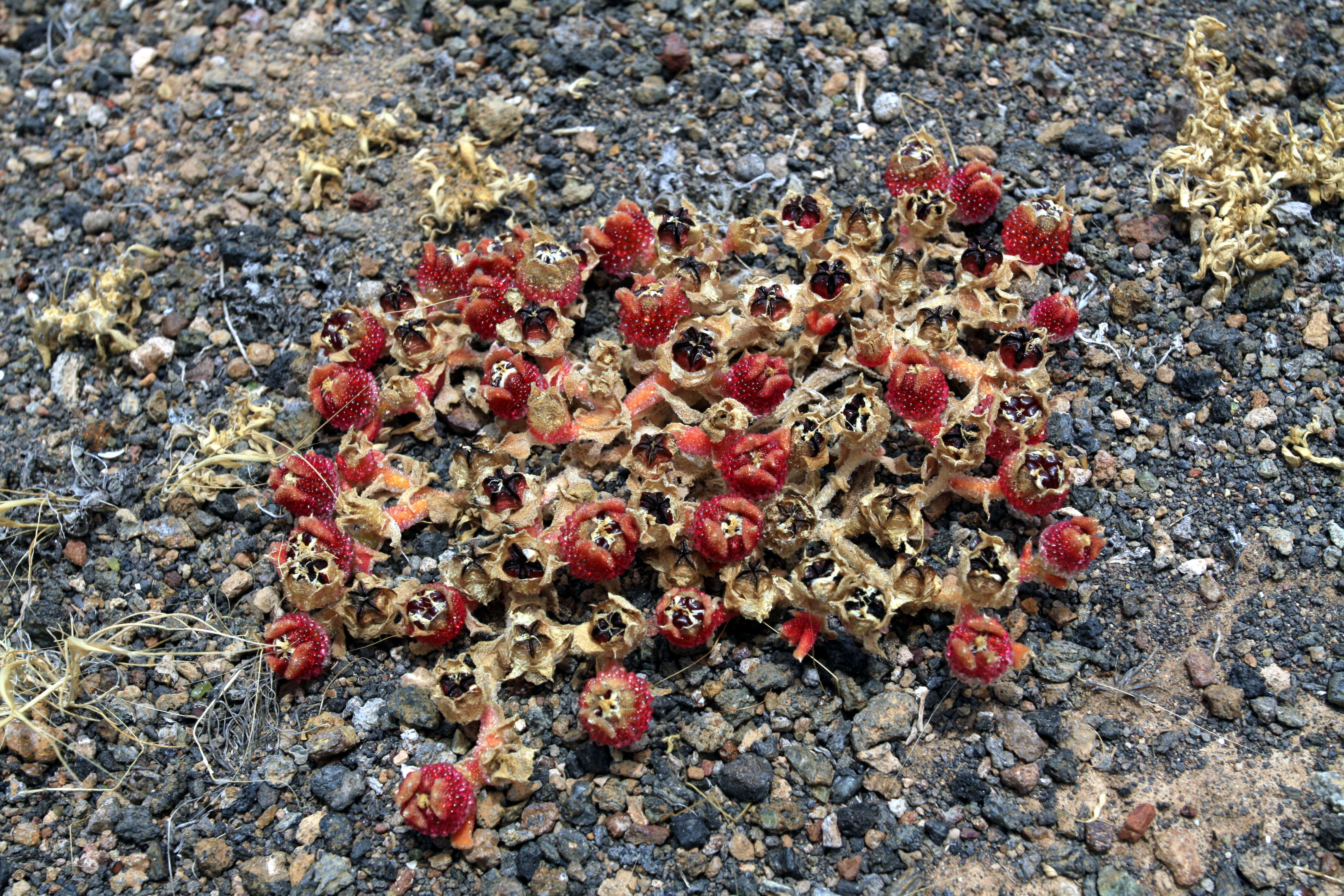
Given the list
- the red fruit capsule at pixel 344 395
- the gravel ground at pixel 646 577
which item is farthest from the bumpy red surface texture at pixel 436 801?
the red fruit capsule at pixel 344 395

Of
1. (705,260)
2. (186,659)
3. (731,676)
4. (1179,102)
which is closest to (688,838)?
(731,676)

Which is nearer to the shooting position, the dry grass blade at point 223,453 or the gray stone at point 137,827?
the gray stone at point 137,827

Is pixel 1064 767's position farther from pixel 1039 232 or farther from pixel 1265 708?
pixel 1039 232

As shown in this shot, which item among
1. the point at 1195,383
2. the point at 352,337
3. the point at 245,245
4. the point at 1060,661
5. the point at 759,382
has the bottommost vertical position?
the point at 1060,661

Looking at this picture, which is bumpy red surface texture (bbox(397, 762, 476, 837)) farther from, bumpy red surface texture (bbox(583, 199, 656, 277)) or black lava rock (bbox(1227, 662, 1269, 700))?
black lava rock (bbox(1227, 662, 1269, 700))

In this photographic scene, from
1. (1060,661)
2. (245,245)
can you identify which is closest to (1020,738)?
(1060,661)

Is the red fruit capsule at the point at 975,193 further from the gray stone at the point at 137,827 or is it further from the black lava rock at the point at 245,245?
the gray stone at the point at 137,827
